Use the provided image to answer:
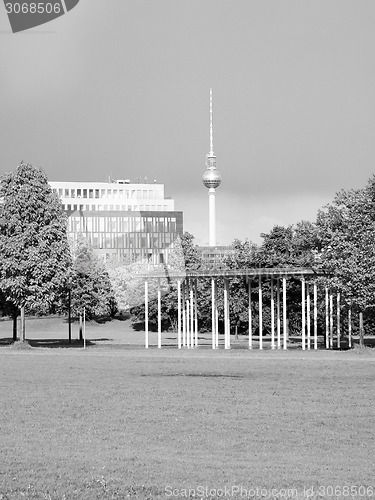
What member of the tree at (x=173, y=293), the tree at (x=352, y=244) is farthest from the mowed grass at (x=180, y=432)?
the tree at (x=173, y=293)

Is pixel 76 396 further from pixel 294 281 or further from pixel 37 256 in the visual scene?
pixel 294 281

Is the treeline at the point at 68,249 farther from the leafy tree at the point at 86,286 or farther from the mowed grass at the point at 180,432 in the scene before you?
the mowed grass at the point at 180,432

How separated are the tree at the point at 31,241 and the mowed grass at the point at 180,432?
29287mm

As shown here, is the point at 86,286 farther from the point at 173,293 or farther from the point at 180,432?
the point at 180,432

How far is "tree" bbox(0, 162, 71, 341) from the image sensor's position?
82750 millimetres

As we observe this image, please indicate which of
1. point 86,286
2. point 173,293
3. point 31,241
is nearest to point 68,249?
point 31,241

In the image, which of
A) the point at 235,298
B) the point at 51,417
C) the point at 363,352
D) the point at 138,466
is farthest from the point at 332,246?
the point at 138,466

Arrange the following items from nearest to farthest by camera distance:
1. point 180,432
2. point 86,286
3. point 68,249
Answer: point 180,432
point 68,249
point 86,286

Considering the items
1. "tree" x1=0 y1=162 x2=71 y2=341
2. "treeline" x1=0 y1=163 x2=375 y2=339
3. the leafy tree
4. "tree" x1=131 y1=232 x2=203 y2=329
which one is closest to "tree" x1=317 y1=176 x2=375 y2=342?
"treeline" x1=0 y1=163 x2=375 y2=339

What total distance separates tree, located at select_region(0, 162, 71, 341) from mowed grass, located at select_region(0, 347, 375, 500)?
29287mm

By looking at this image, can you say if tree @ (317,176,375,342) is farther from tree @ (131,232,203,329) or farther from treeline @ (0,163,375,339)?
tree @ (131,232,203,329)

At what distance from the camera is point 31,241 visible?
278ft

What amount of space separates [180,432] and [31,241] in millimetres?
57427

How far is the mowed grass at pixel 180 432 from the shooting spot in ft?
70.8
